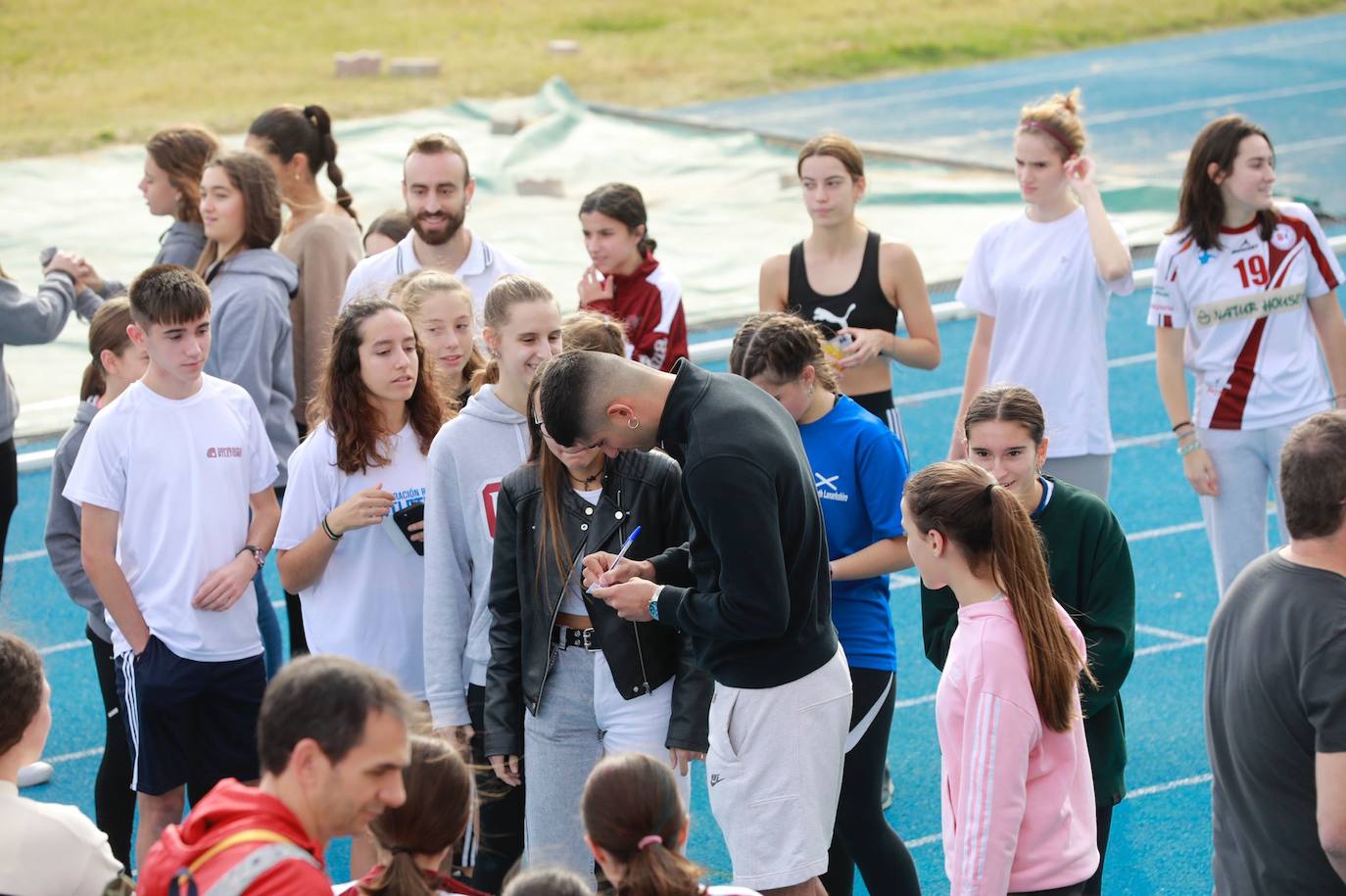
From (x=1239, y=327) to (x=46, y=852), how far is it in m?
4.63

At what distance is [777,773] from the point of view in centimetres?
403

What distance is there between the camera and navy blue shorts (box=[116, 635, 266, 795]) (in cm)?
489

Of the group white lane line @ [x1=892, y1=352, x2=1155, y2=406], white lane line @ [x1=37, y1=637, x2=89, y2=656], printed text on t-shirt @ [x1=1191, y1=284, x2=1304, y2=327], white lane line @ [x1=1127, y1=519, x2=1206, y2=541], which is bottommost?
white lane line @ [x1=37, y1=637, x2=89, y2=656]

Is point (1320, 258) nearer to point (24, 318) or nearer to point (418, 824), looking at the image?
point (418, 824)

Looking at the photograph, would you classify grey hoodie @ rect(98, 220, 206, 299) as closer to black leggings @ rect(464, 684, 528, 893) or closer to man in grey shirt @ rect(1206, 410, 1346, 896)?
black leggings @ rect(464, 684, 528, 893)

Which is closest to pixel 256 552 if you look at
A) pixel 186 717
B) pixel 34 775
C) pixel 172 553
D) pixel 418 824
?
pixel 172 553

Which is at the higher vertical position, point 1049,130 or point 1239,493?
point 1049,130

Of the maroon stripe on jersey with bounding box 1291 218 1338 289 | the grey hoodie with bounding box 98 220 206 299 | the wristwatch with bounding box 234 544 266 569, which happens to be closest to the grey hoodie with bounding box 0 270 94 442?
the grey hoodie with bounding box 98 220 206 299

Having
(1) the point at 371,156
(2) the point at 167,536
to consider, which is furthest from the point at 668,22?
(2) the point at 167,536

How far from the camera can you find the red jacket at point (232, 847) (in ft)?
8.59

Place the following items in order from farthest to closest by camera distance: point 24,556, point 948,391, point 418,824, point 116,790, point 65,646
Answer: point 948,391
point 24,556
point 65,646
point 116,790
point 418,824

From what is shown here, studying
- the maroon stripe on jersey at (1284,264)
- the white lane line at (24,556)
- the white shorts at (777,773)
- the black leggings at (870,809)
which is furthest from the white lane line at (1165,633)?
the white lane line at (24,556)

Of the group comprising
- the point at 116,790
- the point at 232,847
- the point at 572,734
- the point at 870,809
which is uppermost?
the point at 232,847

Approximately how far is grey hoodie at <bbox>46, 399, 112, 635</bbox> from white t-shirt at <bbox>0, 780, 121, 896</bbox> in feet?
7.18
